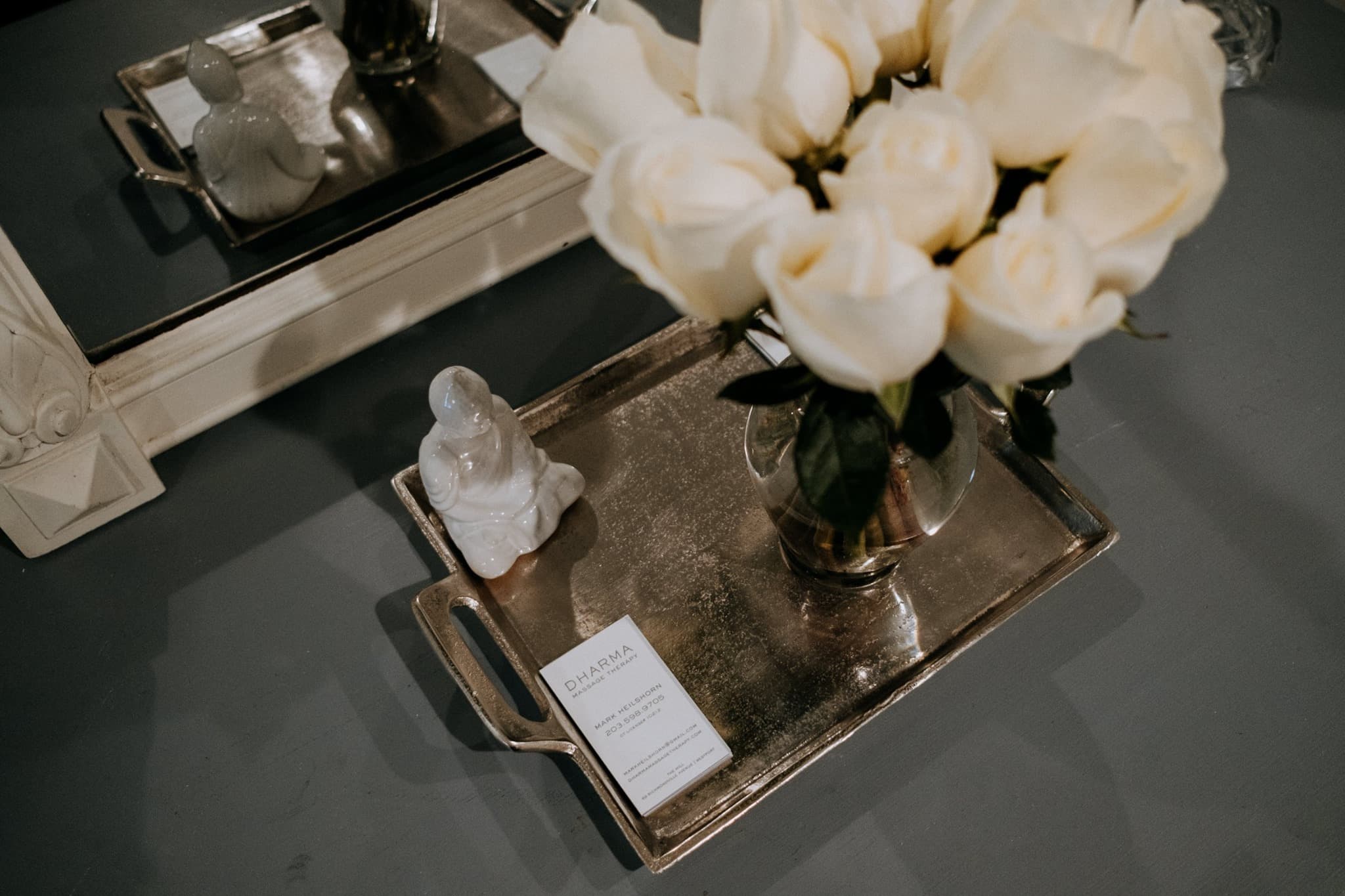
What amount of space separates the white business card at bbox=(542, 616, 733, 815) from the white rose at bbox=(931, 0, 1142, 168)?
43cm

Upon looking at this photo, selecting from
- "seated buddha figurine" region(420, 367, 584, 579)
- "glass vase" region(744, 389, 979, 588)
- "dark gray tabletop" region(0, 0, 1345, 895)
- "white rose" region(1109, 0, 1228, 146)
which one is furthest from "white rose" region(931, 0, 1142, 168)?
"dark gray tabletop" region(0, 0, 1345, 895)

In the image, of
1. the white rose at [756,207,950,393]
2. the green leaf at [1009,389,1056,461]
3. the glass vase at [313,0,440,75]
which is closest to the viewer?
the white rose at [756,207,950,393]

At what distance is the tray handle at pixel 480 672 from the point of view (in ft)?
2.16

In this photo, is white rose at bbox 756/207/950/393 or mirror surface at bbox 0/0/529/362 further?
mirror surface at bbox 0/0/529/362

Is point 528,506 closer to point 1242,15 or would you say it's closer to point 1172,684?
point 1172,684

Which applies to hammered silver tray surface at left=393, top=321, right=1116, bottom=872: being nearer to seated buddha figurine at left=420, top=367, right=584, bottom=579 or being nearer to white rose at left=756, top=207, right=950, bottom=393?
seated buddha figurine at left=420, top=367, right=584, bottom=579

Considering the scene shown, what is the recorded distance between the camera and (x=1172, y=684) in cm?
77

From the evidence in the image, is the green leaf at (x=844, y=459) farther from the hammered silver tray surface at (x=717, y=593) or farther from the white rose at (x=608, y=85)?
the hammered silver tray surface at (x=717, y=593)

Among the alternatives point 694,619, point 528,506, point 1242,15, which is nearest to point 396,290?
point 528,506

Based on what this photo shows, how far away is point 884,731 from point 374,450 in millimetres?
501

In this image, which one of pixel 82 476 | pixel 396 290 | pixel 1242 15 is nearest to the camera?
pixel 82 476

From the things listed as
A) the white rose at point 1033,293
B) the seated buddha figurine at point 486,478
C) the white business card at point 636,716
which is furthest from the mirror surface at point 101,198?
the white rose at point 1033,293

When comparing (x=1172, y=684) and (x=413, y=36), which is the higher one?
(x=413, y=36)

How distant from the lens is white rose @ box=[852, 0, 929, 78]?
17.2 inches
